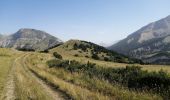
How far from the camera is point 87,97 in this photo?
16.5 meters

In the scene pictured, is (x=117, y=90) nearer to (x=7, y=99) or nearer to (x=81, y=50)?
(x=7, y=99)

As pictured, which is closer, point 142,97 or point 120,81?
point 142,97

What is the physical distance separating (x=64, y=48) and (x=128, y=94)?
590 ft

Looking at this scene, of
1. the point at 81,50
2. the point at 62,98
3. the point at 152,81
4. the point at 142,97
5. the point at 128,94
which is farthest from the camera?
the point at 81,50

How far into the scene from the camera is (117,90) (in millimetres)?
17812

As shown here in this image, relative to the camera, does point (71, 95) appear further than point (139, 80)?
No

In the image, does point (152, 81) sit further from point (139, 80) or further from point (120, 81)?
point (120, 81)

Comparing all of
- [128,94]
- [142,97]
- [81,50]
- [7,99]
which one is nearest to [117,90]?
[128,94]

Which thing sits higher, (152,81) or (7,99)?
(152,81)

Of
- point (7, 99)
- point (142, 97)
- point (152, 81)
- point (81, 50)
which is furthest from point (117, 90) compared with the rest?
point (81, 50)

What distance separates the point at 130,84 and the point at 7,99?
9829mm

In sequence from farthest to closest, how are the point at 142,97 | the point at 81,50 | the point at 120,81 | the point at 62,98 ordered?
the point at 81,50, the point at 120,81, the point at 62,98, the point at 142,97

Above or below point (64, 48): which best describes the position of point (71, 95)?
below

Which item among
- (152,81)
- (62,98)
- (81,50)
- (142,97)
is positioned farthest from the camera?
(81,50)
